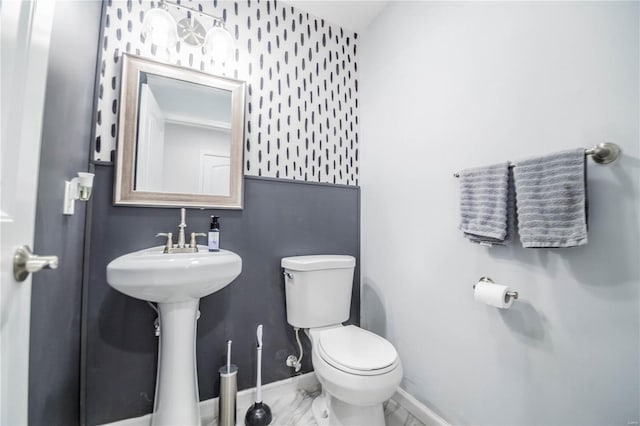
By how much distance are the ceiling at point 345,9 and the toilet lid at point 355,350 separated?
1972 mm

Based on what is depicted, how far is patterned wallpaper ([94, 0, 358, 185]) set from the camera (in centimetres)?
130

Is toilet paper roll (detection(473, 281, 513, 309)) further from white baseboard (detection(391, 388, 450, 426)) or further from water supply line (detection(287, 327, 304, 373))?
water supply line (detection(287, 327, 304, 373))

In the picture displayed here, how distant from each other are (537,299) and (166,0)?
2.17 meters

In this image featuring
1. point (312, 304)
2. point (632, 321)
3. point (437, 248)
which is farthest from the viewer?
point (312, 304)

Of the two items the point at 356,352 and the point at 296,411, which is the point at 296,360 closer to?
the point at 296,411

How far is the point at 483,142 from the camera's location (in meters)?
1.14

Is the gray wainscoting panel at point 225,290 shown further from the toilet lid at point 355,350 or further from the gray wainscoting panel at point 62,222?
the toilet lid at point 355,350

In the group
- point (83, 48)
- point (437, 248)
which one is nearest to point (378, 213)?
point (437, 248)

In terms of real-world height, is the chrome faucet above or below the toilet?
above

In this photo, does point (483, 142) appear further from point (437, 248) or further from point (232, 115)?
point (232, 115)

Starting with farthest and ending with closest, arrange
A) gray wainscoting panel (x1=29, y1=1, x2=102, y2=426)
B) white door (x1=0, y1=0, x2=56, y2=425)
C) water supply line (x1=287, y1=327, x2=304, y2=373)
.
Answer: water supply line (x1=287, y1=327, x2=304, y2=373)
gray wainscoting panel (x1=29, y1=1, x2=102, y2=426)
white door (x1=0, y1=0, x2=56, y2=425)

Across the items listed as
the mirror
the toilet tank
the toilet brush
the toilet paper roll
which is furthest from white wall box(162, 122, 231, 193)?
the toilet paper roll

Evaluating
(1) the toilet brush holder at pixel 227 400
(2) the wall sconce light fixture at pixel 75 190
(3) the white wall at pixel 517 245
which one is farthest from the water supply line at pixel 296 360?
(2) the wall sconce light fixture at pixel 75 190

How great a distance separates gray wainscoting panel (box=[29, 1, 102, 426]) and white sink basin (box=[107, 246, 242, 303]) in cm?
19
